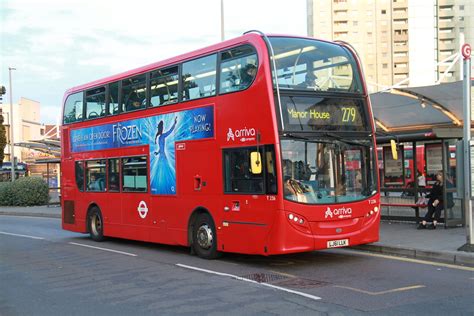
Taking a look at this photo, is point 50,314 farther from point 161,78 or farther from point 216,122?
point 161,78

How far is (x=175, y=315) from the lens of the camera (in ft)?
21.7

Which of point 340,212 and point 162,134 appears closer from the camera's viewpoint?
point 340,212

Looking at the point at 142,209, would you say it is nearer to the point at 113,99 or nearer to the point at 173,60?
the point at 113,99

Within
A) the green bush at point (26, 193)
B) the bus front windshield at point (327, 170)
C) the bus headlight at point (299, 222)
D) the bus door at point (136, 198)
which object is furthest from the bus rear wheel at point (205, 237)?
the green bush at point (26, 193)

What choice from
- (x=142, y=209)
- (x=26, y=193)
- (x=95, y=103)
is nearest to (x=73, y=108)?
(x=95, y=103)

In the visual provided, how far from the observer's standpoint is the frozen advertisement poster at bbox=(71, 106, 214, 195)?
1102cm

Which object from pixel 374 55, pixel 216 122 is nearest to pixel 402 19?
pixel 374 55

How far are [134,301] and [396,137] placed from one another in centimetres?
984

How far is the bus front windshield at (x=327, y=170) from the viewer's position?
9367 millimetres

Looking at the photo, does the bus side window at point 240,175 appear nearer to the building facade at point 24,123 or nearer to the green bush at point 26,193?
the green bush at point 26,193

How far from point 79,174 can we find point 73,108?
2.04 m

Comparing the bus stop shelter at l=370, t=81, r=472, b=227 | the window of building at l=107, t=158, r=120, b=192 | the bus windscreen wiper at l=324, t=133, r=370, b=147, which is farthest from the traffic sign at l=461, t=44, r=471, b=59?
the window of building at l=107, t=158, r=120, b=192

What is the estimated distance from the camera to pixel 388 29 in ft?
353

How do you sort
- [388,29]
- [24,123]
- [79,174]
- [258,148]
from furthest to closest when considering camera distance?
[388,29]
[24,123]
[79,174]
[258,148]
